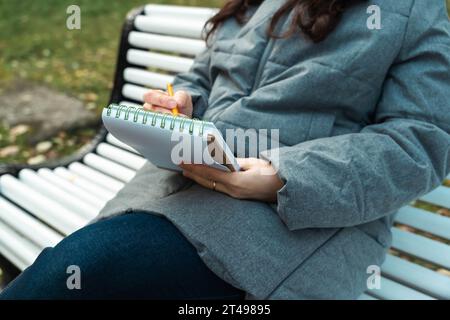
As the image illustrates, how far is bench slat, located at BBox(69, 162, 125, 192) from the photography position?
233cm

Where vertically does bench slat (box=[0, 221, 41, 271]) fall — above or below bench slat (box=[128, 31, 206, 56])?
below

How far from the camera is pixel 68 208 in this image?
7.02 ft

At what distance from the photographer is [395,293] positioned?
172 cm

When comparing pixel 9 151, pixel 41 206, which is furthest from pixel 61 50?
pixel 41 206

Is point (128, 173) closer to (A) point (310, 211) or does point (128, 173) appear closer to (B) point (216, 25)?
(B) point (216, 25)

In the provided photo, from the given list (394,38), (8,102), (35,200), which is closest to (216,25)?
(394,38)

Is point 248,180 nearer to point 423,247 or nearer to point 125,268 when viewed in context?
point 125,268

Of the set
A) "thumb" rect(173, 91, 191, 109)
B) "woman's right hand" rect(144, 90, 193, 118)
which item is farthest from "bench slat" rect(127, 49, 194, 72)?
"woman's right hand" rect(144, 90, 193, 118)

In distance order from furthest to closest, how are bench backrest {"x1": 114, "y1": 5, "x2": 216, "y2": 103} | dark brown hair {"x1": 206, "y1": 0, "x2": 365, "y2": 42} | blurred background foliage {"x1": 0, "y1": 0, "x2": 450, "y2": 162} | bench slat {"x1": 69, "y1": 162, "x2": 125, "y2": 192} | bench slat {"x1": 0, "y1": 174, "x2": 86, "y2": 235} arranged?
blurred background foliage {"x1": 0, "y1": 0, "x2": 450, "y2": 162}, bench backrest {"x1": 114, "y1": 5, "x2": 216, "y2": 103}, bench slat {"x1": 69, "y1": 162, "x2": 125, "y2": 192}, bench slat {"x1": 0, "y1": 174, "x2": 86, "y2": 235}, dark brown hair {"x1": 206, "y1": 0, "x2": 365, "y2": 42}

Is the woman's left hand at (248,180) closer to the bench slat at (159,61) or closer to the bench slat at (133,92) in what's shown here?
the bench slat at (159,61)

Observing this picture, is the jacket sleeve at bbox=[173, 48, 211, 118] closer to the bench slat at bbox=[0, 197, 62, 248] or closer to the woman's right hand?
the woman's right hand

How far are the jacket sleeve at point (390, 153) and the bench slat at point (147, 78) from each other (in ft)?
4.24

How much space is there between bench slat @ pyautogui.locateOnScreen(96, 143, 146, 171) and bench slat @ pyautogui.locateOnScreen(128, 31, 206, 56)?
52 cm

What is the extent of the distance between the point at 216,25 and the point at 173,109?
1.47ft
